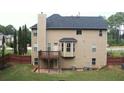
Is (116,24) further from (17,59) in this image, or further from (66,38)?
(66,38)

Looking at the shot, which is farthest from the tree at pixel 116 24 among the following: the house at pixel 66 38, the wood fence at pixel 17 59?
the house at pixel 66 38

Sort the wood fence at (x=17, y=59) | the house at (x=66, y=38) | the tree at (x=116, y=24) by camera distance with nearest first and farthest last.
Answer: the tree at (x=116, y=24)
the wood fence at (x=17, y=59)
the house at (x=66, y=38)

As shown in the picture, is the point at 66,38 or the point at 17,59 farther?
the point at 66,38

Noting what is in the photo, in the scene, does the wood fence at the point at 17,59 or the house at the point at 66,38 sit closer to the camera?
the wood fence at the point at 17,59

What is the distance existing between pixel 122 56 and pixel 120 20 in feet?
4.13

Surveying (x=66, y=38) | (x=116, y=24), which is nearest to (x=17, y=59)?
(x=116, y=24)

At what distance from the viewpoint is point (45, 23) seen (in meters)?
7.13

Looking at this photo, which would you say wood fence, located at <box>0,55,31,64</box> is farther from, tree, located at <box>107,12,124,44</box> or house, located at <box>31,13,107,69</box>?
tree, located at <box>107,12,124,44</box>

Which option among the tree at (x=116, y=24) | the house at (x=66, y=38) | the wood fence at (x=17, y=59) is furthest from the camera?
the house at (x=66, y=38)

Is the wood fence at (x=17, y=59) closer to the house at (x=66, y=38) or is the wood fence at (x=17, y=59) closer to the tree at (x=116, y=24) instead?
the house at (x=66, y=38)

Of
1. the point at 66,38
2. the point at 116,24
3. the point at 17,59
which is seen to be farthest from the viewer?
the point at 66,38

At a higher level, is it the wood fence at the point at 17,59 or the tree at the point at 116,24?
the tree at the point at 116,24

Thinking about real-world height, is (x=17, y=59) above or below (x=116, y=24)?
below
